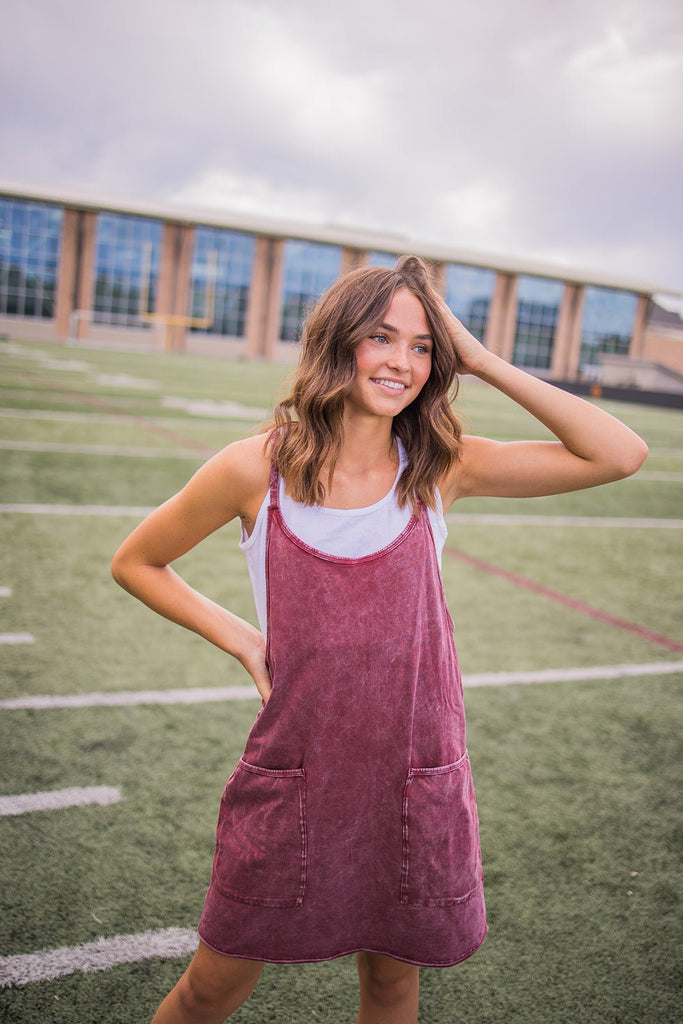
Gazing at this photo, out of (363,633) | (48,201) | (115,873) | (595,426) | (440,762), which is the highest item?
(48,201)

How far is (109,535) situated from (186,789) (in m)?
4.07

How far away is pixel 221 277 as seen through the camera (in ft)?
171

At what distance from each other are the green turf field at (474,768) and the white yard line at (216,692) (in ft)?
0.16

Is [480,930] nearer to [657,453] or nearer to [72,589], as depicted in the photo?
[72,589]

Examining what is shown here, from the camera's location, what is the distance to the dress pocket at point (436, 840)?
5.56 feet

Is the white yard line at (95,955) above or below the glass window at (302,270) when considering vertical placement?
below

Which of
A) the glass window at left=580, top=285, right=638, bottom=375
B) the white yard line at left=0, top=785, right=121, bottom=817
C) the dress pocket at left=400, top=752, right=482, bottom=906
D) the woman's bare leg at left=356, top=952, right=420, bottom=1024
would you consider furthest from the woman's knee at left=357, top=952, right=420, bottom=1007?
the glass window at left=580, top=285, right=638, bottom=375

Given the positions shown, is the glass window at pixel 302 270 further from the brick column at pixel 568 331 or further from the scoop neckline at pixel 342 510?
the scoop neckline at pixel 342 510

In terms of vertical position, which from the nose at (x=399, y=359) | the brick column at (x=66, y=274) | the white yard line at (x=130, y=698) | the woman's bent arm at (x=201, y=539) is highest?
the brick column at (x=66, y=274)

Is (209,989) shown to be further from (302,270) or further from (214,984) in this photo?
(302,270)

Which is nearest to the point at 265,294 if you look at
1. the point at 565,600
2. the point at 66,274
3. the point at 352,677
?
the point at 66,274

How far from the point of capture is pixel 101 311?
50594mm

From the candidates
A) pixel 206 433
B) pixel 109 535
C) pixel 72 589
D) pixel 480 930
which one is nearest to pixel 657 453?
pixel 206 433

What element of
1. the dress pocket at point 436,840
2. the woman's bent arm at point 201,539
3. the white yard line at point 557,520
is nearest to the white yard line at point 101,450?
the white yard line at point 557,520
